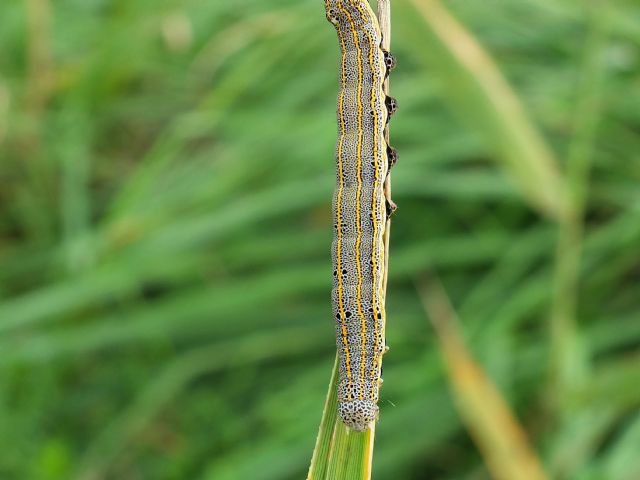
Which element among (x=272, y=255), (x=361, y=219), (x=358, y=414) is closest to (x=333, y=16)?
(x=361, y=219)

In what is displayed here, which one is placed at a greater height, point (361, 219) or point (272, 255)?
point (272, 255)

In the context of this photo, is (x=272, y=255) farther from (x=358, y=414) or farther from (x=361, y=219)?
(x=358, y=414)

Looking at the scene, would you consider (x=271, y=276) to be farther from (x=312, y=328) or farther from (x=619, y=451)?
(x=619, y=451)

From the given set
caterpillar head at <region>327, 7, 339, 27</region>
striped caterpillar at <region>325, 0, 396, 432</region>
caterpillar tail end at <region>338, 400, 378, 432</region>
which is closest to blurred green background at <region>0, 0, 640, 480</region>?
caterpillar head at <region>327, 7, 339, 27</region>

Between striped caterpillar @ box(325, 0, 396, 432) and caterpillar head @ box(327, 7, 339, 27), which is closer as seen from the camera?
striped caterpillar @ box(325, 0, 396, 432)

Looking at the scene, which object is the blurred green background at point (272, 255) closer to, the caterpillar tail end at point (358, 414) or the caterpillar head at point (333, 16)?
the caterpillar head at point (333, 16)

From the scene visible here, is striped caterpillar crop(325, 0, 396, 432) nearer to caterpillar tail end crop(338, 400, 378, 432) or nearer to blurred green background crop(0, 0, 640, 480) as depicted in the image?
caterpillar tail end crop(338, 400, 378, 432)

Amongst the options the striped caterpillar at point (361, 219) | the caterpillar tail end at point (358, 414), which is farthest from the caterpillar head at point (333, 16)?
the caterpillar tail end at point (358, 414)
